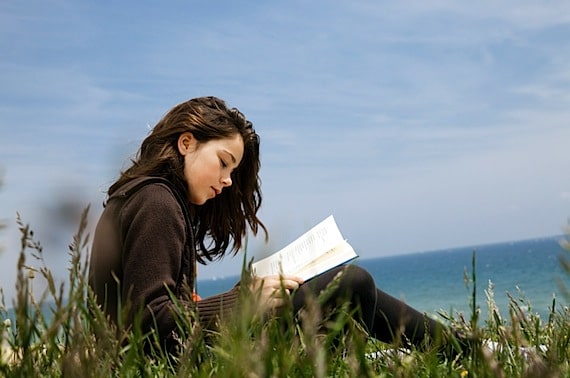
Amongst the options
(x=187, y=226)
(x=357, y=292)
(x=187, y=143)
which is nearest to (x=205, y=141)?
(x=187, y=143)

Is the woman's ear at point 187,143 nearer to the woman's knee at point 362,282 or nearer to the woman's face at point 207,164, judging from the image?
the woman's face at point 207,164

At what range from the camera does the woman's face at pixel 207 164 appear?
3.04 m

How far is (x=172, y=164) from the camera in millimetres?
3057

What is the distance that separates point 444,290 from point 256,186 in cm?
5876

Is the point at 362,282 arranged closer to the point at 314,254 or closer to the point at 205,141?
the point at 314,254

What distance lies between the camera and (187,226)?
2.80 metres

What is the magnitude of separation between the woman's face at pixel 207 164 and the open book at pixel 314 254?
0.38 metres

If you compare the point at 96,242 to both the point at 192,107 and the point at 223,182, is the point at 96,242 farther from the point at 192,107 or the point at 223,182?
the point at 192,107

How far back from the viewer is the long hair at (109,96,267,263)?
120 inches

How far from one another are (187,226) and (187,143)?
1.59ft

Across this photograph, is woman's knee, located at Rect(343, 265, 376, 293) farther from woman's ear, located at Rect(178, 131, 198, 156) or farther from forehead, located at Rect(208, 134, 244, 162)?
woman's ear, located at Rect(178, 131, 198, 156)

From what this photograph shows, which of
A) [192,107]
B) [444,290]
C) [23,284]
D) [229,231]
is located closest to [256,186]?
[229,231]

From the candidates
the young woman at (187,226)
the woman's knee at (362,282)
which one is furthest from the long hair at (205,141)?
the woman's knee at (362,282)

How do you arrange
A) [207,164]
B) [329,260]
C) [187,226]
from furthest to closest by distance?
A: [207,164]
[187,226]
[329,260]
